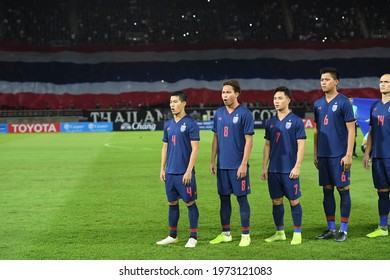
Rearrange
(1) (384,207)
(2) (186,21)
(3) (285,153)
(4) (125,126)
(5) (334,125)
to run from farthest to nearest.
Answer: (2) (186,21), (4) (125,126), (1) (384,207), (5) (334,125), (3) (285,153)

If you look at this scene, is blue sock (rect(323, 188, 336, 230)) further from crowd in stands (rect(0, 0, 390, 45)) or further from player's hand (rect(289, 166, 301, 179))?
crowd in stands (rect(0, 0, 390, 45))

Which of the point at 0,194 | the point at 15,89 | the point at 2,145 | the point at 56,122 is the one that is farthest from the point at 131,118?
the point at 0,194

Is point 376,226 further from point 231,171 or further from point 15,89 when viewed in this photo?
point 15,89

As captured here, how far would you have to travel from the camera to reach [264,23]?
50250mm

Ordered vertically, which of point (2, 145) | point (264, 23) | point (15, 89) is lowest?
point (2, 145)

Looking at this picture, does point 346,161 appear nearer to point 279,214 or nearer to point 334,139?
point 334,139

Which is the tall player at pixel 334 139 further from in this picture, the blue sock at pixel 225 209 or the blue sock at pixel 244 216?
the blue sock at pixel 225 209

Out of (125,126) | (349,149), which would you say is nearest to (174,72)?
(125,126)

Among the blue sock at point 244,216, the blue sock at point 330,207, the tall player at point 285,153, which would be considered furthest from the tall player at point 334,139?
the blue sock at point 244,216

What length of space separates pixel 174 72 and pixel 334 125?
40296 millimetres

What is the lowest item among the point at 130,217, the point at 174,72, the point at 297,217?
the point at 130,217

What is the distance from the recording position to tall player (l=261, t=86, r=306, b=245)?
24.5 feet

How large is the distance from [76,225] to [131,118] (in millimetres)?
31291

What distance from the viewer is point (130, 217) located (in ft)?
31.4
